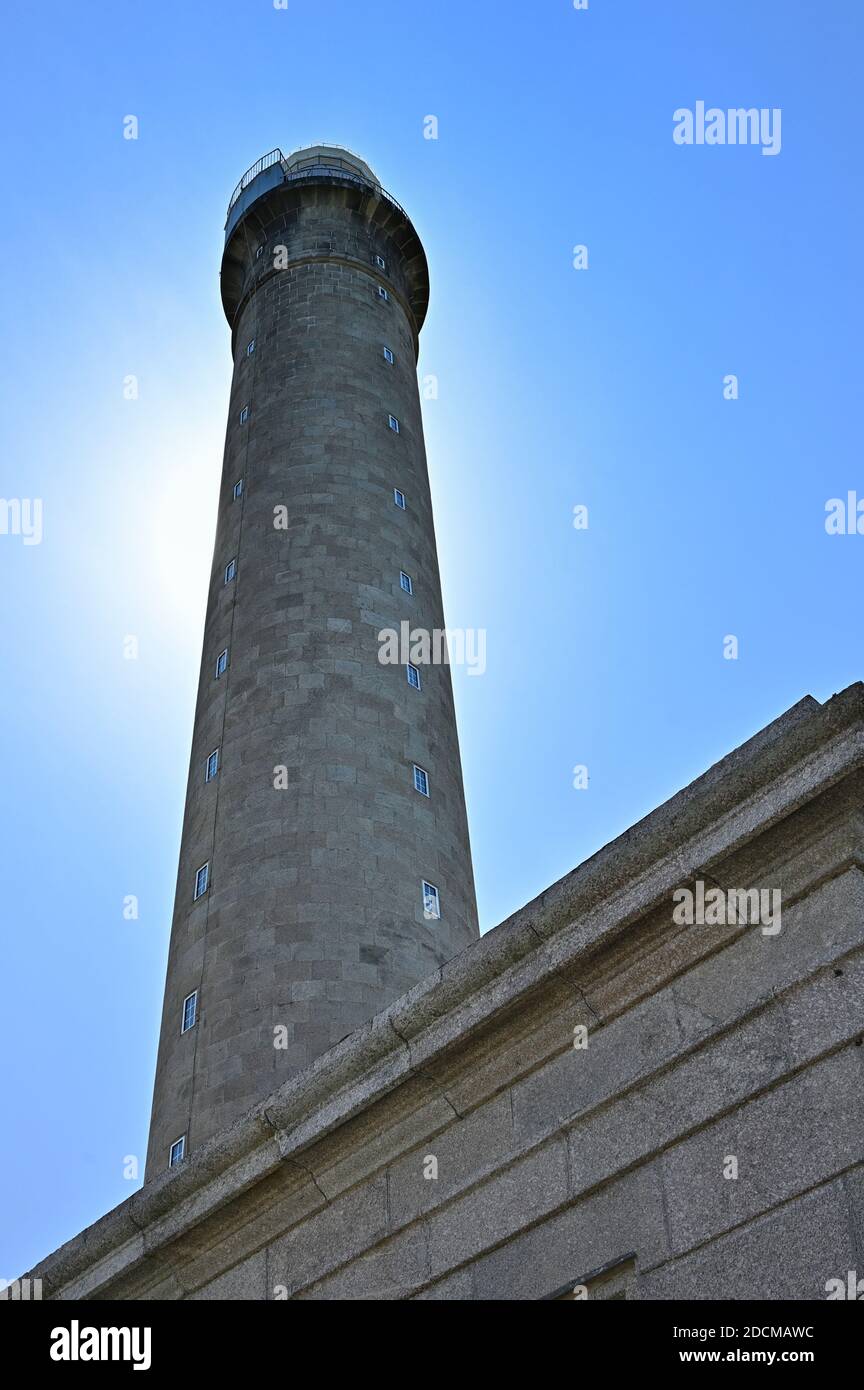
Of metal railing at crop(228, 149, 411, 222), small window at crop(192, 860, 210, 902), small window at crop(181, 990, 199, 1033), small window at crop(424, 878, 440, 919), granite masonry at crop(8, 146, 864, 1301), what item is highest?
metal railing at crop(228, 149, 411, 222)

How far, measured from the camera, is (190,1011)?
76.7 feet

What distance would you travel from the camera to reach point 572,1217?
822cm

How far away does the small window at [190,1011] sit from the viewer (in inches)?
913

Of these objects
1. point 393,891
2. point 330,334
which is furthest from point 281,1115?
point 330,334

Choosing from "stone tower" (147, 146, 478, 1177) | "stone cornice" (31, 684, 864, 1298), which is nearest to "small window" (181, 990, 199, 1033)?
"stone tower" (147, 146, 478, 1177)

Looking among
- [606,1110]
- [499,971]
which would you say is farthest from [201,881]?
[606,1110]

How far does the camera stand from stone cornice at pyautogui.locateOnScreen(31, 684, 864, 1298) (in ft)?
25.9

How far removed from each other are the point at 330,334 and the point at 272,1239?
27.4m

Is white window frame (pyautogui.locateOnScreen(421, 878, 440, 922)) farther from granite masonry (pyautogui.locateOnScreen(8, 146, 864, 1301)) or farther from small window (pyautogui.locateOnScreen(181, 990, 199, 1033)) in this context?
granite masonry (pyautogui.locateOnScreen(8, 146, 864, 1301))

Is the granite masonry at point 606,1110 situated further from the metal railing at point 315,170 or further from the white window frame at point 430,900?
the metal railing at point 315,170

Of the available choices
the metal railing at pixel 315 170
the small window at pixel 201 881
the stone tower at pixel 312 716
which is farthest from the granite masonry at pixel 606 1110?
the metal railing at pixel 315 170

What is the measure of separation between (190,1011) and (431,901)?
4.44 meters

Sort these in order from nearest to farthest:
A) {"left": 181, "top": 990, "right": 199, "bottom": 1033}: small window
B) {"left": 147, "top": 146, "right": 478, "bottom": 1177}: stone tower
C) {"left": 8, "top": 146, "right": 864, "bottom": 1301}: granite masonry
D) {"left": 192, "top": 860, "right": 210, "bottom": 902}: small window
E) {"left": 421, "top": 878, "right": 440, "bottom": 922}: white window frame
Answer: {"left": 8, "top": 146, "right": 864, "bottom": 1301}: granite masonry → {"left": 147, "top": 146, "right": 478, "bottom": 1177}: stone tower → {"left": 181, "top": 990, "right": 199, "bottom": 1033}: small window → {"left": 421, "top": 878, "right": 440, "bottom": 922}: white window frame → {"left": 192, "top": 860, "right": 210, "bottom": 902}: small window
